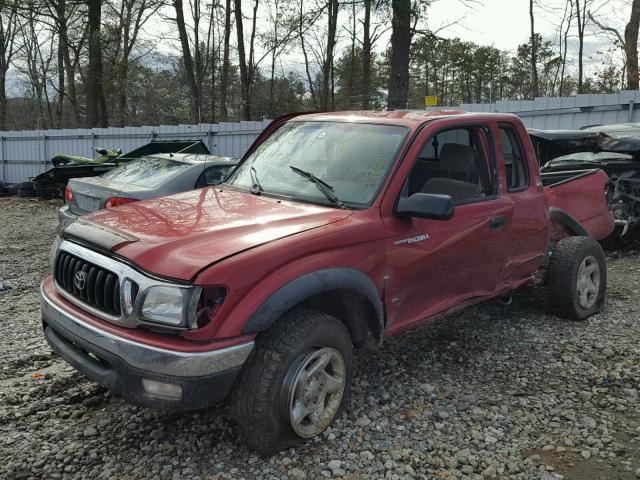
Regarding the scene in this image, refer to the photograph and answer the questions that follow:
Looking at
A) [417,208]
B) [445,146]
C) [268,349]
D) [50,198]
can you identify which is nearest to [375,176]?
[417,208]

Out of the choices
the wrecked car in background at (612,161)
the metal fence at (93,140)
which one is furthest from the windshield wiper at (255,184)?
the metal fence at (93,140)

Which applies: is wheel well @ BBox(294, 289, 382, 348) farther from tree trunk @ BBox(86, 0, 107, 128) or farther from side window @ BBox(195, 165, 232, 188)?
tree trunk @ BBox(86, 0, 107, 128)

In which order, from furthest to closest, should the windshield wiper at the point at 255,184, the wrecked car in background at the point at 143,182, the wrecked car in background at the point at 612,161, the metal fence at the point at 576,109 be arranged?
the metal fence at the point at 576,109, the wrecked car in background at the point at 612,161, the wrecked car in background at the point at 143,182, the windshield wiper at the point at 255,184

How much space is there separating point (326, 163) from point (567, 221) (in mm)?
2810

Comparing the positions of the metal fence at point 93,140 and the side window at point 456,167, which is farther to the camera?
the metal fence at point 93,140

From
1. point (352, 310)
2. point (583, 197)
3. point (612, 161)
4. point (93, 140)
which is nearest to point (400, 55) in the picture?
point (612, 161)

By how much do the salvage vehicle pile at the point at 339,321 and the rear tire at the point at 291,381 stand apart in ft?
0.04

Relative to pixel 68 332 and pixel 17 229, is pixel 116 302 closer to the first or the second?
pixel 68 332

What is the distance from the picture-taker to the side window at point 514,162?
14.5ft

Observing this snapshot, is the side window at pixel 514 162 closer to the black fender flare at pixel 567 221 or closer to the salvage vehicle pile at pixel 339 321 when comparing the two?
the salvage vehicle pile at pixel 339 321

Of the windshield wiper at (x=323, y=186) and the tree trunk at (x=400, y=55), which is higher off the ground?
the tree trunk at (x=400, y=55)

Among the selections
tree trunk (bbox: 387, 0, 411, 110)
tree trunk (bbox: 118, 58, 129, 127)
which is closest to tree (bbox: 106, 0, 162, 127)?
tree trunk (bbox: 118, 58, 129, 127)

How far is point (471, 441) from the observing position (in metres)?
3.25

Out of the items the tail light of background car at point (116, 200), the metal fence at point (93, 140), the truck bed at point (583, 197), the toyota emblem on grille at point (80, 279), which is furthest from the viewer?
the metal fence at point (93, 140)
